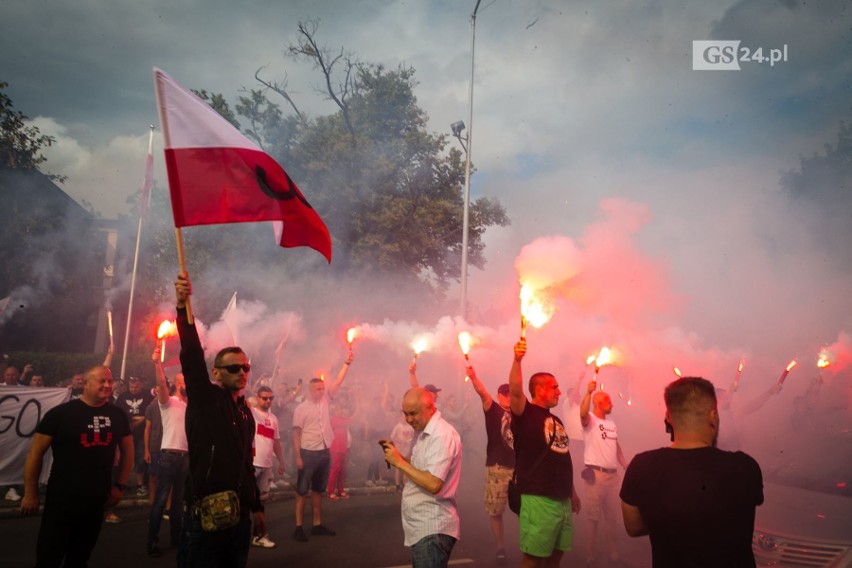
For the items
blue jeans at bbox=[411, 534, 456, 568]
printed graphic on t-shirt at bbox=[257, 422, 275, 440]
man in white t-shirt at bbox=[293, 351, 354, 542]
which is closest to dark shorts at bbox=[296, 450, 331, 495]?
man in white t-shirt at bbox=[293, 351, 354, 542]

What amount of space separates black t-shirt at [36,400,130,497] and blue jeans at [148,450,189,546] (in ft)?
5.49

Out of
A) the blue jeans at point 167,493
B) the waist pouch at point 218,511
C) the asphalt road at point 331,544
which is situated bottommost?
the asphalt road at point 331,544

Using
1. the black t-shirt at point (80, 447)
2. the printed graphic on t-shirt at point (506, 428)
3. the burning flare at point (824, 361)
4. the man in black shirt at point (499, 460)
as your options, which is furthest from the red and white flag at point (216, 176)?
the burning flare at point (824, 361)

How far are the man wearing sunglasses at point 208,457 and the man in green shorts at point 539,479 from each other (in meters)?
1.95

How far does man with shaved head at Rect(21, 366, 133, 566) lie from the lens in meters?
4.20

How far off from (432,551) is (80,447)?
2709 mm

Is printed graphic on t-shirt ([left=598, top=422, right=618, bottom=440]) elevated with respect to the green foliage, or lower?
lower

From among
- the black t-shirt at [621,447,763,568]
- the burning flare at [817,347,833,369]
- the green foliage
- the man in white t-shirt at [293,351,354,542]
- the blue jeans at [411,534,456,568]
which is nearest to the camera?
the black t-shirt at [621,447,763,568]

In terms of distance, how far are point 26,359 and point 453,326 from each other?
1188cm

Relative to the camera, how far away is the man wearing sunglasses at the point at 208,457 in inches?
130

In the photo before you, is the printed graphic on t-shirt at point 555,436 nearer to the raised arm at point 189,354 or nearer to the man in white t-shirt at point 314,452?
the raised arm at point 189,354

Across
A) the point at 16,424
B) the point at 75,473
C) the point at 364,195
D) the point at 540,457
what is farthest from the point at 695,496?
the point at 364,195

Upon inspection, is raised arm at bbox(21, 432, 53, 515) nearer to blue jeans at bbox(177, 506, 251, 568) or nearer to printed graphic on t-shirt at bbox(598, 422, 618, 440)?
blue jeans at bbox(177, 506, 251, 568)

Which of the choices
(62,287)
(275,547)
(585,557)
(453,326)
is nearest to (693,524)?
(585,557)
